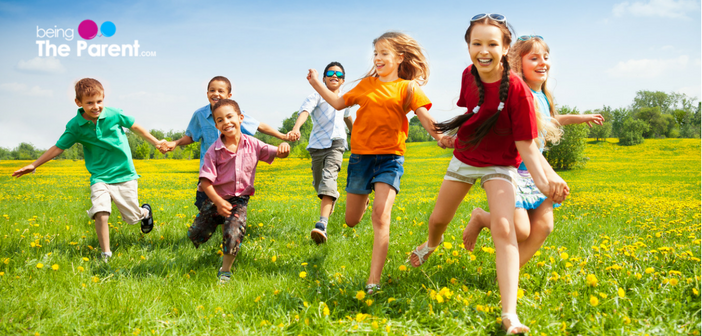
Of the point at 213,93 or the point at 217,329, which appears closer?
the point at 217,329

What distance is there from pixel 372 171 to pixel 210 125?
2088mm

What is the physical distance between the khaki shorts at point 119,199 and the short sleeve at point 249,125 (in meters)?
1.35

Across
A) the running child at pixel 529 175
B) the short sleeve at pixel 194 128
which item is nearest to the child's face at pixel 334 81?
the short sleeve at pixel 194 128

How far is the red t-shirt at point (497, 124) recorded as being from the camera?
8.92ft

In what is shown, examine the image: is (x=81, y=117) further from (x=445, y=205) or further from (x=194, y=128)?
(x=445, y=205)

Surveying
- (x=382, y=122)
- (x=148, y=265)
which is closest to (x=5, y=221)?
(x=148, y=265)

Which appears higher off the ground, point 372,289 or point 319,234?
point 319,234

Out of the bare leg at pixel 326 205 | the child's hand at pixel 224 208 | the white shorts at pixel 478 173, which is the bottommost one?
the bare leg at pixel 326 205

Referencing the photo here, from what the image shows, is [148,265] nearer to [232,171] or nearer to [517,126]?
[232,171]

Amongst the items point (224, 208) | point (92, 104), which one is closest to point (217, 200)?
point (224, 208)

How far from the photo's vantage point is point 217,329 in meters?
2.58

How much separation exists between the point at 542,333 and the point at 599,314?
0.56 metres

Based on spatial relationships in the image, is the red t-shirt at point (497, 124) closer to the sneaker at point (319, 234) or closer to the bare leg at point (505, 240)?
the bare leg at point (505, 240)

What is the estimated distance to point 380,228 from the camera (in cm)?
340
